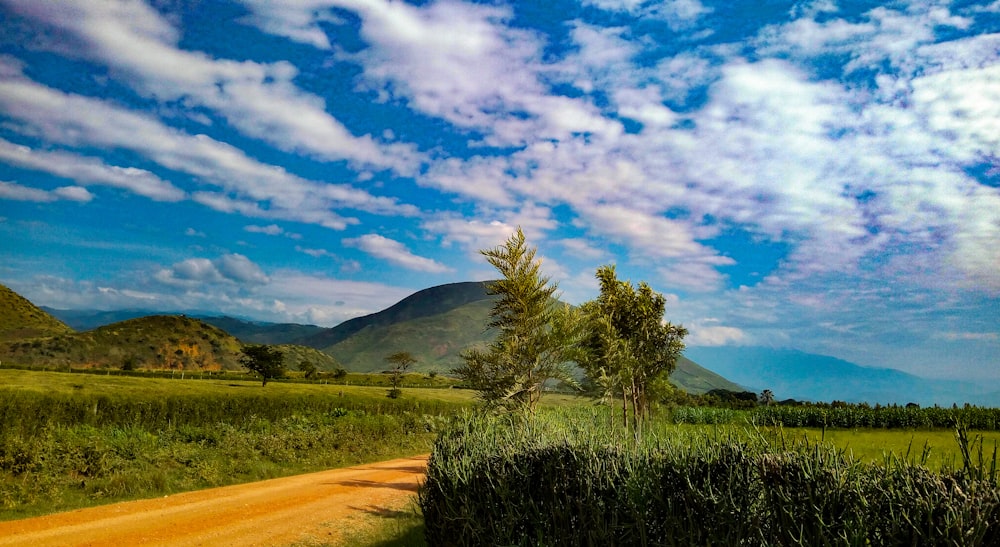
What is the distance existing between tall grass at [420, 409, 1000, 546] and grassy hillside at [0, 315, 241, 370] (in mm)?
123714

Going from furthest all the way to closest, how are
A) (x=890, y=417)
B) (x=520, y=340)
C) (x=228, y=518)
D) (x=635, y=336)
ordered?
1. (x=890, y=417)
2. (x=635, y=336)
3. (x=520, y=340)
4. (x=228, y=518)

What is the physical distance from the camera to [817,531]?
16.3ft

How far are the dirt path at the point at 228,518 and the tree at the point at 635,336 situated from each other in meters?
16.7

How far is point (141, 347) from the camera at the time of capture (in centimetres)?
13088

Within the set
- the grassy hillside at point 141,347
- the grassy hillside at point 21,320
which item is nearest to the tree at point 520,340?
the grassy hillside at point 141,347

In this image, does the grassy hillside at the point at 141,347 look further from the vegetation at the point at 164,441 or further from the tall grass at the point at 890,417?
the tall grass at the point at 890,417

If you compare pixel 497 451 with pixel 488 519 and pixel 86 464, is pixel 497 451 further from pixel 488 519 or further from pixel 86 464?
pixel 86 464

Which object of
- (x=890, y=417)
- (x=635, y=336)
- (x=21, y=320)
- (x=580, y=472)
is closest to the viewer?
(x=580, y=472)

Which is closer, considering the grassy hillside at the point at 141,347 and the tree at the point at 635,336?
the tree at the point at 635,336

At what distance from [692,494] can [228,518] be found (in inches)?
552

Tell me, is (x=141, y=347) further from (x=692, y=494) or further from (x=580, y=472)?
(x=692, y=494)

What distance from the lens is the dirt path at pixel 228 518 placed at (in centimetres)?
1346

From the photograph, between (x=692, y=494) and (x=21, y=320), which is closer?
(x=692, y=494)

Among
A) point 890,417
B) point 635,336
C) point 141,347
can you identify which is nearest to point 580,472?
point 635,336
